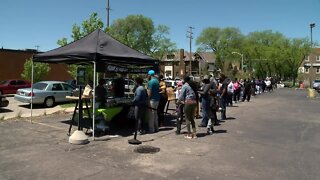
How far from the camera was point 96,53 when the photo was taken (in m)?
9.20

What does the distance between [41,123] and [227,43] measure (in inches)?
3140

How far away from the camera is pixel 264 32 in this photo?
82188 mm

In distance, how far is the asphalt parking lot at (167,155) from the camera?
20.9 feet

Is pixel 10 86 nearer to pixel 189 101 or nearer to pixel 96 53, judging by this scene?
pixel 96 53

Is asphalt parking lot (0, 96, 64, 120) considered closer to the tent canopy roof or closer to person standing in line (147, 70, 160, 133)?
the tent canopy roof

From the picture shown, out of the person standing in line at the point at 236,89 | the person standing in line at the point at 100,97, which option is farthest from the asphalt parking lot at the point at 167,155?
the person standing in line at the point at 236,89

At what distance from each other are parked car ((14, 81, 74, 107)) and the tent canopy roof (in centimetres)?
775

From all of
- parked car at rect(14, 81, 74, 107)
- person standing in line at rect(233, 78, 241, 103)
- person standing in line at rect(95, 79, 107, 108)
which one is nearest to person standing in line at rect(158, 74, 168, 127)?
person standing in line at rect(95, 79, 107, 108)

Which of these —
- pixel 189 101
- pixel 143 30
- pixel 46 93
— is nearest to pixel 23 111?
pixel 46 93

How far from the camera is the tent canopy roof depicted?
9426 mm

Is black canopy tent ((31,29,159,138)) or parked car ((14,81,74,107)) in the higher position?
black canopy tent ((31,29,159,138))

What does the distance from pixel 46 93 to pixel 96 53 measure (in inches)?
429

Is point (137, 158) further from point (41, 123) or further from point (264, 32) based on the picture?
point (264, 32)

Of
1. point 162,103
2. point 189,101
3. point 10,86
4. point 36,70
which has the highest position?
point 36,70
